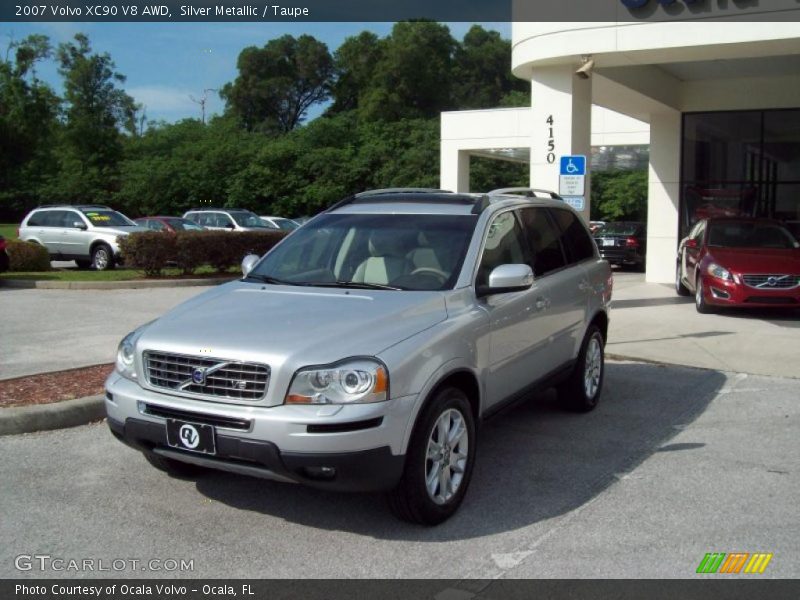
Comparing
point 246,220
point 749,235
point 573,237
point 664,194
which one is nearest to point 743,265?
point 749,235

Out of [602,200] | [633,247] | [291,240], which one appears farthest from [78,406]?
[602,200]

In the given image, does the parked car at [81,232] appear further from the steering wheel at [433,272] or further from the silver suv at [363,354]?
the steering wheel at [433,272]

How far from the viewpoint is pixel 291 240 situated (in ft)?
20.3

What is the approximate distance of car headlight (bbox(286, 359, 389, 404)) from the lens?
422 cm

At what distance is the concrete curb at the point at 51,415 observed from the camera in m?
6.32

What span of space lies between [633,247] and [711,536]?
810 inches

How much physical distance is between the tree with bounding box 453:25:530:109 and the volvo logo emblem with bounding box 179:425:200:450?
62.5 meters

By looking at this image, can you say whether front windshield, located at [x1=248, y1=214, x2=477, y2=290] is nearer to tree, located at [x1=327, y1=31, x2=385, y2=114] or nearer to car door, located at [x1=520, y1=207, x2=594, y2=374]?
car door, located at [x1=520, y1=207, x2=594, y2=374]

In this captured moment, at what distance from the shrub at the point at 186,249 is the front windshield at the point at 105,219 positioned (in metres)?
4.15

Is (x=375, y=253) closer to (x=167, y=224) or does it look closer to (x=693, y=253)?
(x=693, y=253)

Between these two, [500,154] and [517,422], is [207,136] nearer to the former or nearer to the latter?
[500,154]

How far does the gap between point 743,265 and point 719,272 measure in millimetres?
370

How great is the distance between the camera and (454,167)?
24.1m

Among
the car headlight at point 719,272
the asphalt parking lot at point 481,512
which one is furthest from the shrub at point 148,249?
the asphalt parking lot at point 481,512
